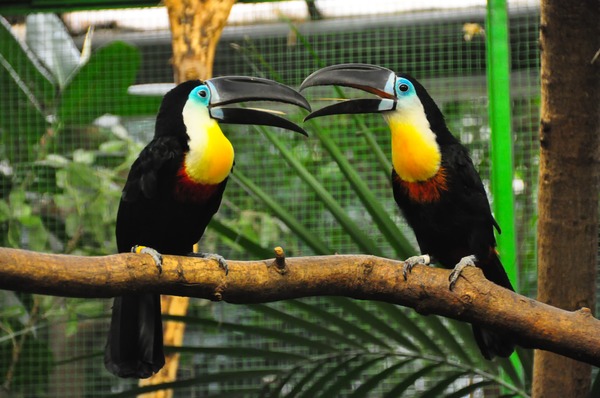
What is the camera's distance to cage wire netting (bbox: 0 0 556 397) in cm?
286

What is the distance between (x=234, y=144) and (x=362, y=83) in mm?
1110

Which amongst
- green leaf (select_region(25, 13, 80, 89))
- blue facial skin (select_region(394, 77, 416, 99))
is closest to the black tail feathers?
blue facial skin (select_region(394, 77, 416, 99))

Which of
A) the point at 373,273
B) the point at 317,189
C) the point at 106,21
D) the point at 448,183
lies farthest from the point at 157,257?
the point at 106,21

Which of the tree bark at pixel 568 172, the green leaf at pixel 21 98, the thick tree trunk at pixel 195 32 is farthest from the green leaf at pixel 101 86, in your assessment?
the tree bark at pixel 568 172

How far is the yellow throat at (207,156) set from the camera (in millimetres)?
1907

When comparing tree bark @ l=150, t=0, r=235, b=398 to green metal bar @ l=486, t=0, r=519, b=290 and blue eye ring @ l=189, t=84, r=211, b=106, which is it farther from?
green metal bar @ l=486, t=0, r=519, b=290

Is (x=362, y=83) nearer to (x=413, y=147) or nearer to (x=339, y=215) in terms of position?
(x=413, y=147)

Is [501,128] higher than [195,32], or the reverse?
[195,32]

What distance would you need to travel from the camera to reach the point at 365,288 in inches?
64.2

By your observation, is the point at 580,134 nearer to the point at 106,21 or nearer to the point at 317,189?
the point at 317,189

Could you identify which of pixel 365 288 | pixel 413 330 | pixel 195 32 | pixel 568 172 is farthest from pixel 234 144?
pixel 365 288

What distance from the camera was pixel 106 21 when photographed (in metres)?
3.18

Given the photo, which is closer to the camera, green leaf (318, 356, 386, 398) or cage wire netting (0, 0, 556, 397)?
green leaf (318, 356, 386, 398)

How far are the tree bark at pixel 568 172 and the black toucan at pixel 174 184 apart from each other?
1.66ft
